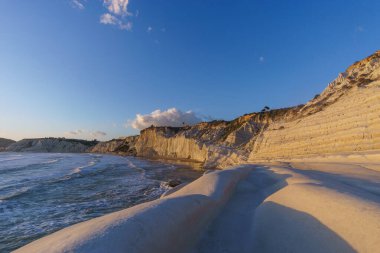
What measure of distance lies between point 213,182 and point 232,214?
1.36 metres

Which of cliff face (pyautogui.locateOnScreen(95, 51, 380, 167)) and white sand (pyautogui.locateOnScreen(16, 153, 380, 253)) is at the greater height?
cliff face (pyautogui.locateOnScreen(95, 51, 380, 167))

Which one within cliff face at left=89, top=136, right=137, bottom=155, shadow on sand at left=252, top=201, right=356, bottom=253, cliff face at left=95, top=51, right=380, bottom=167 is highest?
cliff face at left=89, top=136, right=137, bottom=155

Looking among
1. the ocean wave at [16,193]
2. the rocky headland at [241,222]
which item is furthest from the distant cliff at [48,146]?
the rocky headland at [241,222]

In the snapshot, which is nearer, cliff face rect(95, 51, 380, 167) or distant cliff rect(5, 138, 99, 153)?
cliff face rect(95, 51, 380, 167)

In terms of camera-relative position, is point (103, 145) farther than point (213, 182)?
Yes

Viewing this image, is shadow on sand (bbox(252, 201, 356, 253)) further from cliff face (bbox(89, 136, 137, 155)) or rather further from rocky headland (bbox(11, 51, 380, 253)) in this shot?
cliff face (bbox(89, 136, 137, 155))

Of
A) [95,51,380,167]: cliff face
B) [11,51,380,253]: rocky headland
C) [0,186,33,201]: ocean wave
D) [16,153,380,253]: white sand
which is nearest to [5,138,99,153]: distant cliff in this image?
[95,51,380,167]: cliff face

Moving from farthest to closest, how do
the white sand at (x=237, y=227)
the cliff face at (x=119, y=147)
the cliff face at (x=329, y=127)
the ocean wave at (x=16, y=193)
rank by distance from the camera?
the cliff face at (x=119, y=147) → the ocean wave at (x=16, y=193) → the cliff face at (x=329, y=127) → the white sand at (x=237, y=227)

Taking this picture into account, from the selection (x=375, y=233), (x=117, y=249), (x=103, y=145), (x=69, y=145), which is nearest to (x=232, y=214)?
(x=375, y=233)

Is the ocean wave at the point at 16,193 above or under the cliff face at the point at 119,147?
under

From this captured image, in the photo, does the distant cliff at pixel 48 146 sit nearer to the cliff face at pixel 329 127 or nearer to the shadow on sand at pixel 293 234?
the cliff face at pixel 329 127

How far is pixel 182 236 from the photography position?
333 cm

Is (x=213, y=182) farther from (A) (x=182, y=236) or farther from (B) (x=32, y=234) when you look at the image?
(B) (x=32, y=234)

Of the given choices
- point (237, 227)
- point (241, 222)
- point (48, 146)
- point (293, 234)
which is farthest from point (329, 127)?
point (48, 146)
